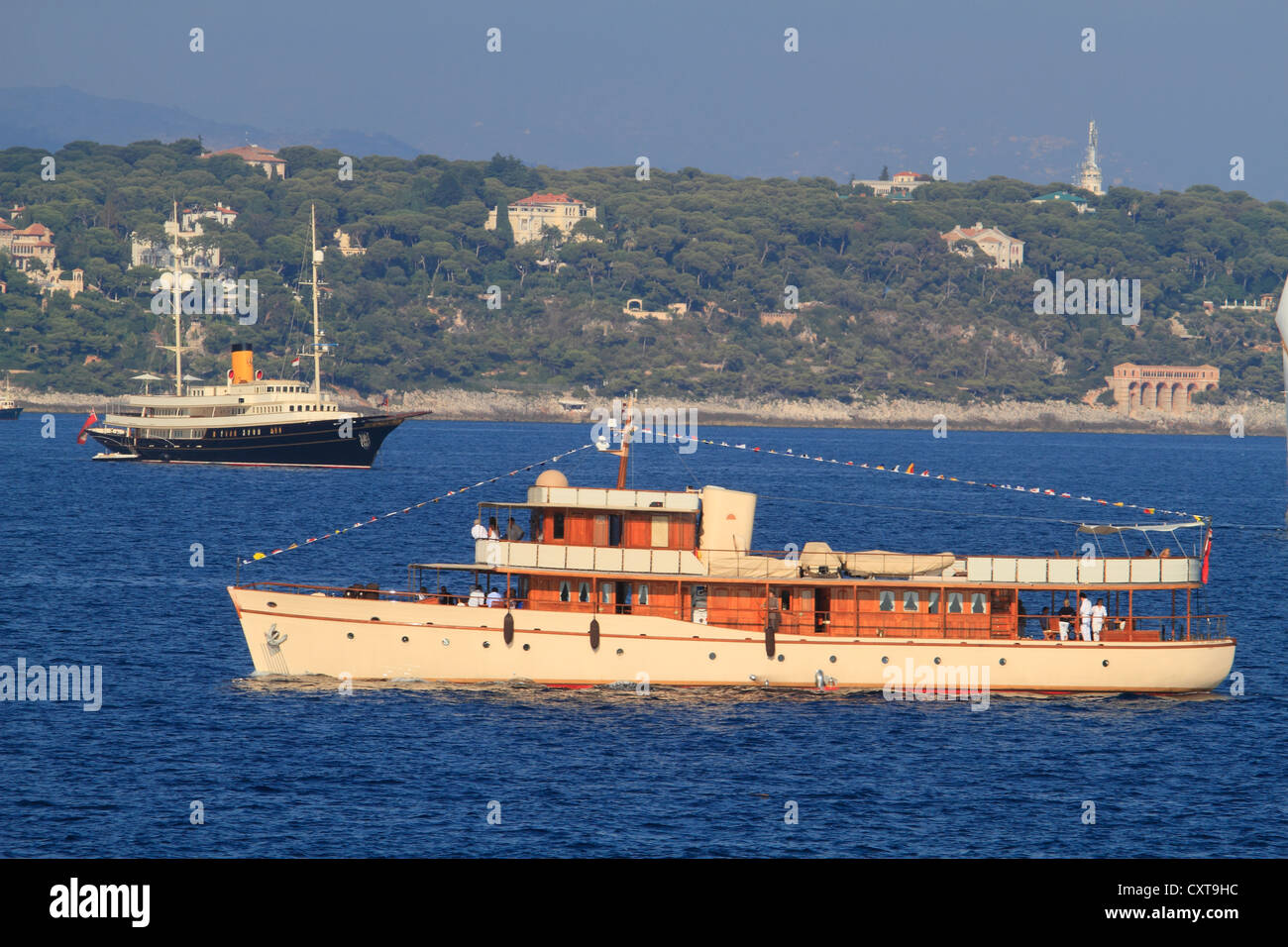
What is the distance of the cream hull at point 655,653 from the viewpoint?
42781 mm

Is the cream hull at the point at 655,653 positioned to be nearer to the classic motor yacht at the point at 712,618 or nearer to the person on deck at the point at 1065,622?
the classic motor yacht at the point at 712,618

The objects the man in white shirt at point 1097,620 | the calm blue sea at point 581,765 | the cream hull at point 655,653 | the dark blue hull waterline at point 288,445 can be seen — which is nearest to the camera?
the calm blue sea at point 581,765

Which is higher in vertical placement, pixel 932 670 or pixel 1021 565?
pixel 1021 565

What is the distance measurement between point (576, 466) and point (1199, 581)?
13771 centimetres

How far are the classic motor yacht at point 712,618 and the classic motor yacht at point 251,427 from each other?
102m

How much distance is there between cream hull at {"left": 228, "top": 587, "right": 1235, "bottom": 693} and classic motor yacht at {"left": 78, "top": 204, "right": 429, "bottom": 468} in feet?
Result: 335

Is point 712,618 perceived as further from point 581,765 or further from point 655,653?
point 581,765

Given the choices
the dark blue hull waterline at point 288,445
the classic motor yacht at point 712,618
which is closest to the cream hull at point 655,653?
the classic motor yacht at point 712,618

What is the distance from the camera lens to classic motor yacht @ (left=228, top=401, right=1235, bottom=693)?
141 feet

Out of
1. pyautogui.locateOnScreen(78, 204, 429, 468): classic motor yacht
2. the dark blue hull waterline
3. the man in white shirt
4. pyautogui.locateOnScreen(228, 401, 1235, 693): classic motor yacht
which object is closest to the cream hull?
pyautogui.locateOnScreen(228, 401, 1235, 693): classic motor yacht

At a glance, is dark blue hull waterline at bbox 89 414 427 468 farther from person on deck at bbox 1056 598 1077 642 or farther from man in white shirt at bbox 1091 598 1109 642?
man in white shirt at bbox 1091 598 1109 642
